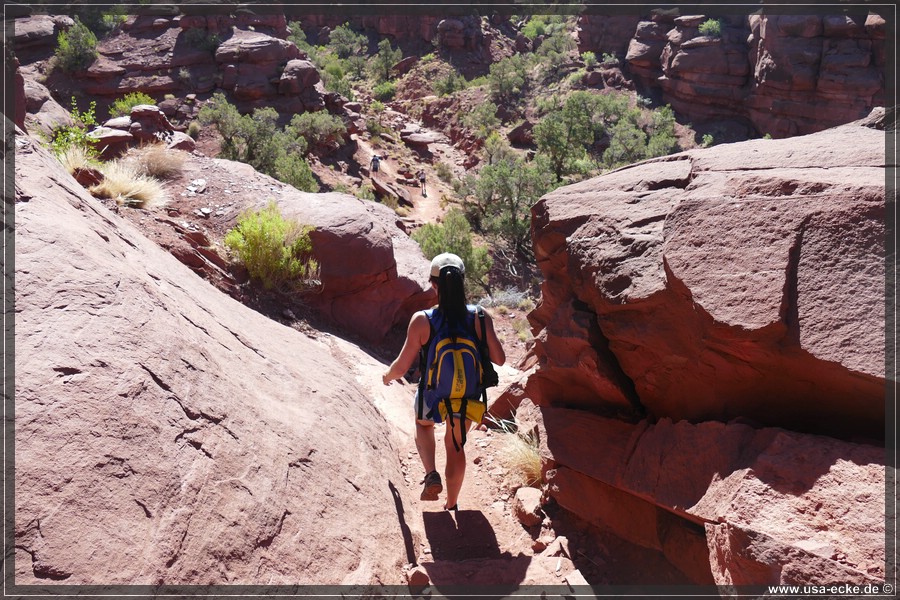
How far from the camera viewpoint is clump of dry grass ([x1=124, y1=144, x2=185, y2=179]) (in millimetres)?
7758

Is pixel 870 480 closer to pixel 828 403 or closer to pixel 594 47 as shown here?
pixel 828 403

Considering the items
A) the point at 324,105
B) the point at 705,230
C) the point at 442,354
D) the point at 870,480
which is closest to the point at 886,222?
the point at 705,230

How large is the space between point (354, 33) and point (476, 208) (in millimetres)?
30635

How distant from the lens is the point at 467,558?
144 inches

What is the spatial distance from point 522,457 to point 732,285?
240 centimetres

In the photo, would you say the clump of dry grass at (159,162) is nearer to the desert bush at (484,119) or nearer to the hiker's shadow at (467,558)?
the hiker's shadow at (467,558)

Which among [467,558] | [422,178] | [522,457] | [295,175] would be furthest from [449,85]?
[467,558]

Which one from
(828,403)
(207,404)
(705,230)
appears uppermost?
(705,230)

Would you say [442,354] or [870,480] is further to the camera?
[442,354]

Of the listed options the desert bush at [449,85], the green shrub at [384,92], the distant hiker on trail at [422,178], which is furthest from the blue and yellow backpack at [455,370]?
the green shrub at [384,92]

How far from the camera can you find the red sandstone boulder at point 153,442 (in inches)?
79.9

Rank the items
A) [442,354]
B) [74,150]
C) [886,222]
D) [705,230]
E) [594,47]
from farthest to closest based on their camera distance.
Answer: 1. [594,47]
2. [74,150]
3. [442,354]
4. [705,230]
5. [886,222]

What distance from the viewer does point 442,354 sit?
357 cm

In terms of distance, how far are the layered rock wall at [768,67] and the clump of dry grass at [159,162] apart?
2932 centimetres
